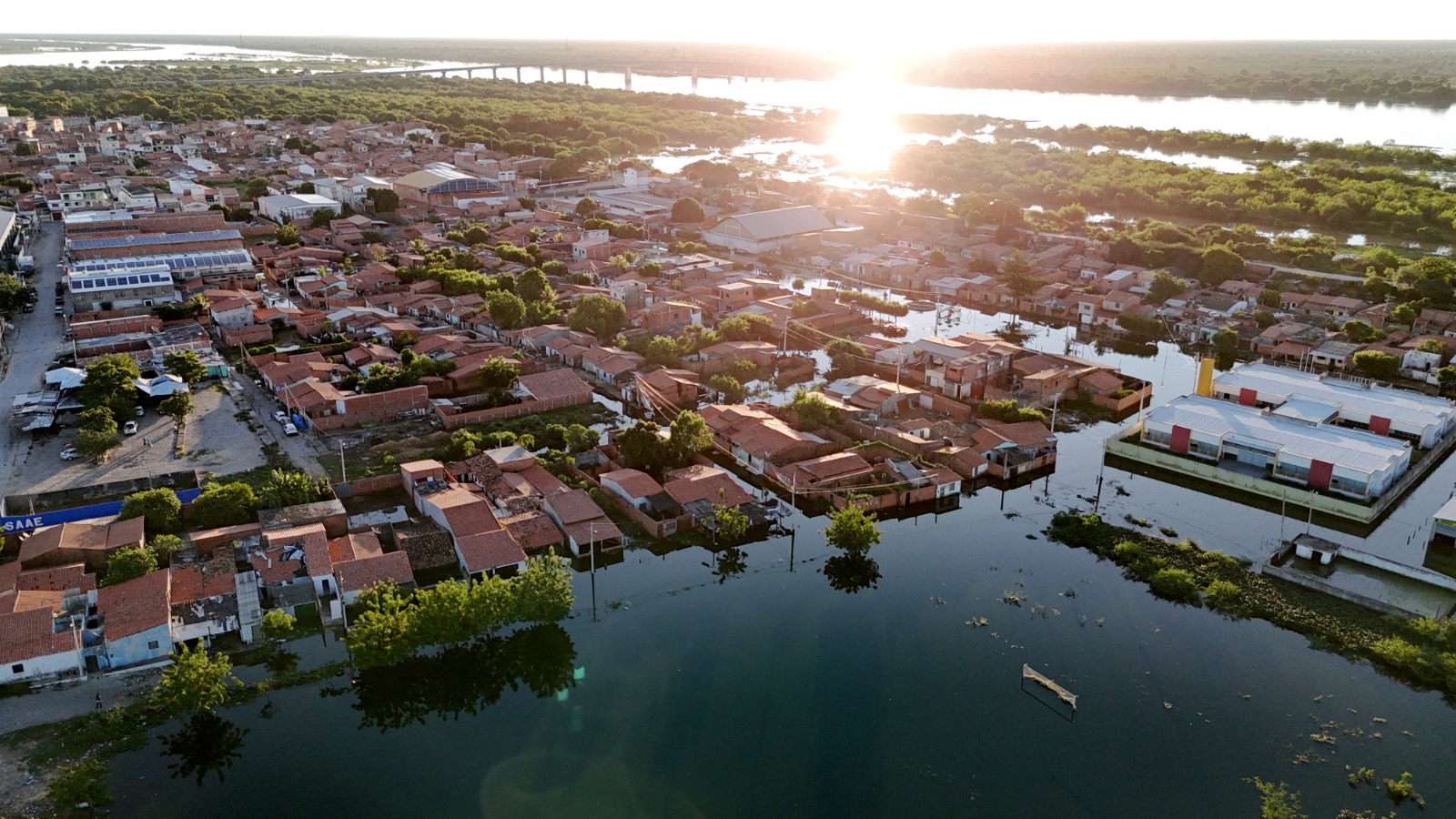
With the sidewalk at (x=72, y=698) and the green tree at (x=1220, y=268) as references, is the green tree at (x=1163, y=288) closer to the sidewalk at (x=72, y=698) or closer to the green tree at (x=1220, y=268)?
the green tree at (x=1220, y=268)

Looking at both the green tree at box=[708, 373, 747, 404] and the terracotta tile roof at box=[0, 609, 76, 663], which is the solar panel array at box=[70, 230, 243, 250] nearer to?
the green tree at box=[708, 373, 747, 404]

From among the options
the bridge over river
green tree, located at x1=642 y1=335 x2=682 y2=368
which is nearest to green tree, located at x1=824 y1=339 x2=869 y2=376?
green tree, located at x1=642 y1=335 x2=682 y2=368

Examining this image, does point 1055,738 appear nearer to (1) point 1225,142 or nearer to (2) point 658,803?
(2) point 658,803

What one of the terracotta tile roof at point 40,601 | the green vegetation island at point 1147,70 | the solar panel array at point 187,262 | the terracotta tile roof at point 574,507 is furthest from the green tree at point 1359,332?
the green vegetation island at point 1147,70

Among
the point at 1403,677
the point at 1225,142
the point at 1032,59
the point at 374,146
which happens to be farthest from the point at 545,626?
the point at 1032,59

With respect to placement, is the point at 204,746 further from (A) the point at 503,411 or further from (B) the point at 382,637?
(A) the point at 503,411

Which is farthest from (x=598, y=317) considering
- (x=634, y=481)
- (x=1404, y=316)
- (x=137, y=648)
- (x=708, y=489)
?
(x=1404, y=316)
